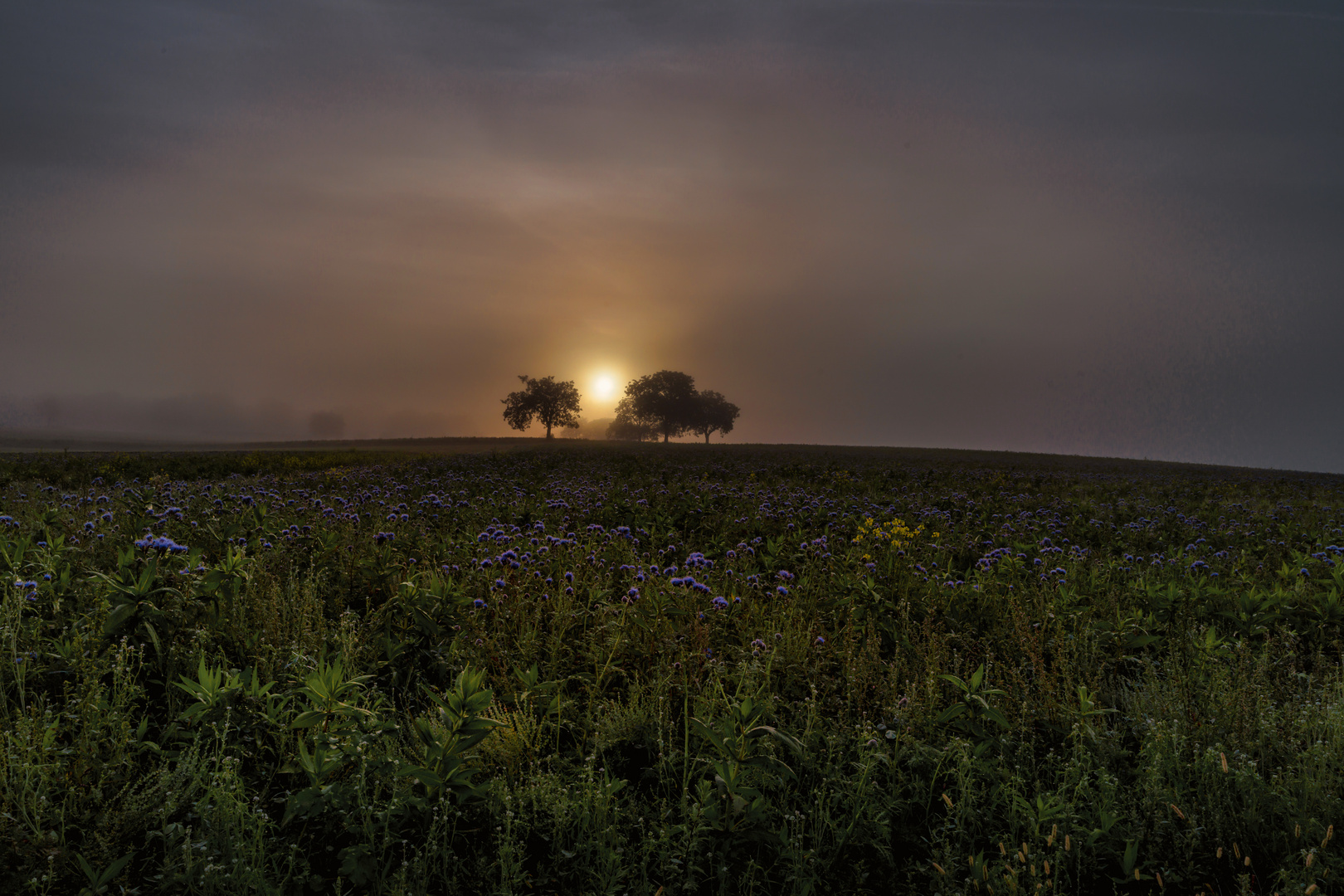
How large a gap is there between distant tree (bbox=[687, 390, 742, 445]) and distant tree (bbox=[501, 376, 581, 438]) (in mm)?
16078

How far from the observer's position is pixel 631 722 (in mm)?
3189

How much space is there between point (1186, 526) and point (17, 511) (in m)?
15.4

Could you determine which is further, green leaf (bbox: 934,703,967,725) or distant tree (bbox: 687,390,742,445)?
distant tree (bbox: 687,390,742,445)

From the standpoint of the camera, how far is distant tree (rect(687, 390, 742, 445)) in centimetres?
7388

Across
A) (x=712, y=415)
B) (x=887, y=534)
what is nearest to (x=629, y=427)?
(x=712, y=415)

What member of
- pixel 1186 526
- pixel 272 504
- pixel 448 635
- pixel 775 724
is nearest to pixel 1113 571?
pixel 1186 526

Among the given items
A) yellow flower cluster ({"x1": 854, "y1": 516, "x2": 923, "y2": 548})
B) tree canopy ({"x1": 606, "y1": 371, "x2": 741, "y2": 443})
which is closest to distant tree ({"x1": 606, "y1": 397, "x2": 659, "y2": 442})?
tree canopy ({"x1": 606, "y1": 371, "x2": 741, "y2": 443})

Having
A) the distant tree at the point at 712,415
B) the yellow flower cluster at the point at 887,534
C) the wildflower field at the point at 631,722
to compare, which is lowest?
the wildflower field at the point at 631,722

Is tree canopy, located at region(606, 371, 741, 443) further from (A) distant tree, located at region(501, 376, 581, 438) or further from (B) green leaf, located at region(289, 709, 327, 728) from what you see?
(B) green leaf, located at region(289, 709, 327, 728)

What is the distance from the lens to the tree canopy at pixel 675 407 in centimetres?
7225

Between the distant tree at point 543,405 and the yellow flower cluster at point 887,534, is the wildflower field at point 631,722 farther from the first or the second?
the distant tree at point 543,405

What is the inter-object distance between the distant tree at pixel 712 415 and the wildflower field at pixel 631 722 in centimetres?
6788

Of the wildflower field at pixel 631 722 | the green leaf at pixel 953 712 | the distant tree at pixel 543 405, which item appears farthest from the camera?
the distant tree at pixel 543 405

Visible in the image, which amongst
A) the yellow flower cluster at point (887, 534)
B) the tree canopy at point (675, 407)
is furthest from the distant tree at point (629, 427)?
the yellow flower cluster at point (887, 534)
